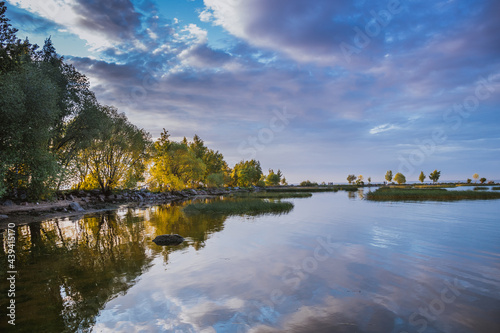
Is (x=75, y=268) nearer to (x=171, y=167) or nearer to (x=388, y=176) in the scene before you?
(x=171, y=167)

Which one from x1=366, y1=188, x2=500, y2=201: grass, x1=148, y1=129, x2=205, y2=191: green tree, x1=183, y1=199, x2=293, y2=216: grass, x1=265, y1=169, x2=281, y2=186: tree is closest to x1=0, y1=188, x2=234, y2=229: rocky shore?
x1=183, y1=199, x2=293, y2=216: grass

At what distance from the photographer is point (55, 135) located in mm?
35062

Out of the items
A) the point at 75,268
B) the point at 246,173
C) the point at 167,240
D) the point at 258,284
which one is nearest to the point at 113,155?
the point at 167,240

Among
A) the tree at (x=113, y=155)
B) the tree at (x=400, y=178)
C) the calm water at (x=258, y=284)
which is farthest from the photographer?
the tree at (x=400, y=178)

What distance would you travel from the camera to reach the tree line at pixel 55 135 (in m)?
24.2

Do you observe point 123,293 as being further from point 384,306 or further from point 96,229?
point 96,229

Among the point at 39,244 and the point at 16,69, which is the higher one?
the point at 16,69

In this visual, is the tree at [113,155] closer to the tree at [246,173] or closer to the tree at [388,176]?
the tree at [246,173]

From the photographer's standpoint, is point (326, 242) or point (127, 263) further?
point (326, 242)

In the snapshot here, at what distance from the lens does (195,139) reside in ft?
416

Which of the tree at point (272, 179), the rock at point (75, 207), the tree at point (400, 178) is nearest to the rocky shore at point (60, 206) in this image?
the rock at point (75, 207)

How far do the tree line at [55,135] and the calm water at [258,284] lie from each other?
412 inches

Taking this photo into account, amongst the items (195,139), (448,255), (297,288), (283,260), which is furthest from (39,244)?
(195,139)

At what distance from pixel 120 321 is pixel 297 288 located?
259 inches
